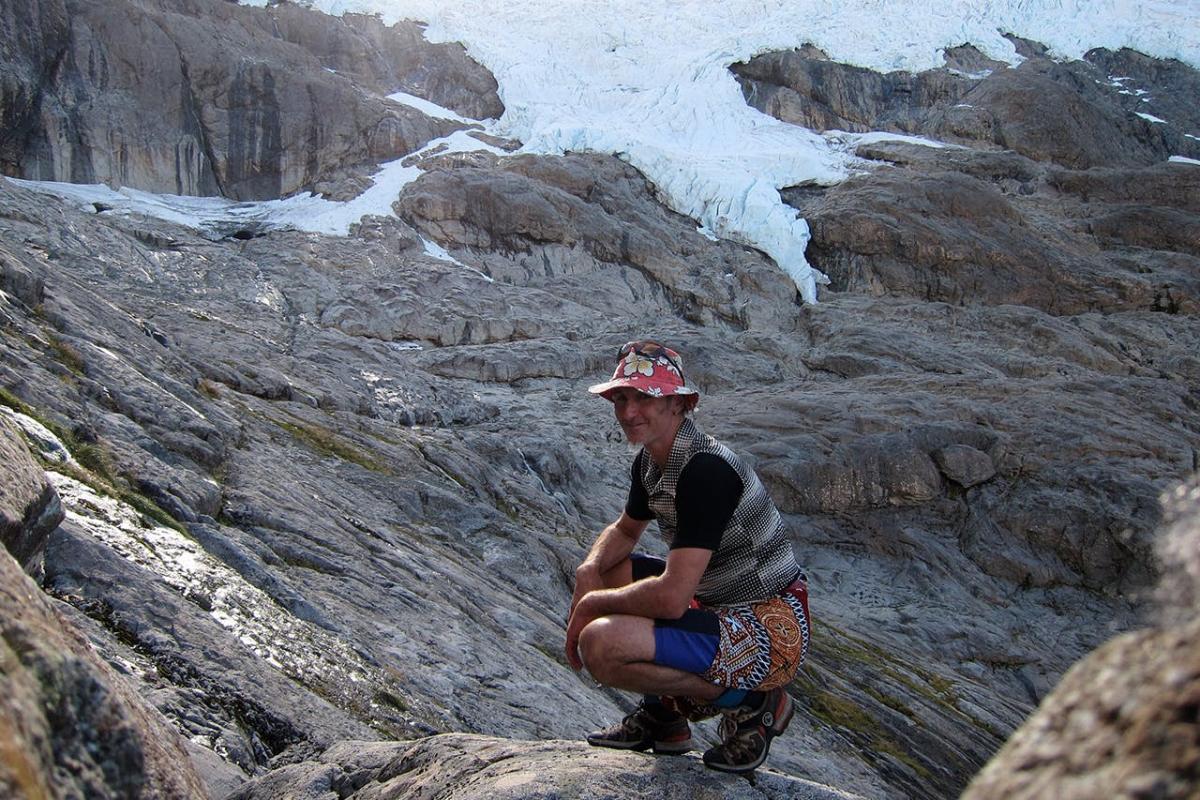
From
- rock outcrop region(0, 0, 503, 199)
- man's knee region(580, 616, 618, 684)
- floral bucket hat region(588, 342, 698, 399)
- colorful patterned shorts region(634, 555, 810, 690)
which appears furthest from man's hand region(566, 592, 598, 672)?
Result: rock outcrop region(0, 0, 503, 199)

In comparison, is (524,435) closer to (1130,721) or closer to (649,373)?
Answer: (649,373)

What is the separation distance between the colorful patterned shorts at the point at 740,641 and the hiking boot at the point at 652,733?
594mm

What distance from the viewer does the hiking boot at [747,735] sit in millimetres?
4910

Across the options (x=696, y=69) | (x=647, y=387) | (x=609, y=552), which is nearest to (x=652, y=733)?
(x=609, y=552)

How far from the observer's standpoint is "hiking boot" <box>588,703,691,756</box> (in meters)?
5.29

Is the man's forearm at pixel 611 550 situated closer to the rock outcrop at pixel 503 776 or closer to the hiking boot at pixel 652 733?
the hiking boot at pixel 652 733

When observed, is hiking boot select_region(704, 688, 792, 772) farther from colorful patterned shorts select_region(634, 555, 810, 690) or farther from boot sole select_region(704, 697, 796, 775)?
colorful patterned shorts select_region(634, 555, 810, 690)

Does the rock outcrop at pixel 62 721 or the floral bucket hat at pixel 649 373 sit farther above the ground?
the floral bucket hat at pixel 649 373

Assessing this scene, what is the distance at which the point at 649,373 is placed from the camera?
16.6 feet

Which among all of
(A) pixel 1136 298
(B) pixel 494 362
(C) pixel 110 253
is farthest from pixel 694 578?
(A) pixel 1136 298

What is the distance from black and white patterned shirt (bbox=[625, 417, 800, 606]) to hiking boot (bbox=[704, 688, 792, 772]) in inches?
22.8

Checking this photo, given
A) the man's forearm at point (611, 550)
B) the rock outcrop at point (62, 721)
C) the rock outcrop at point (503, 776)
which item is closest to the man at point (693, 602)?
the man's forearm at point (611, 550)

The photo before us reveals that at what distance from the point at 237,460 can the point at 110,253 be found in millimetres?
25907

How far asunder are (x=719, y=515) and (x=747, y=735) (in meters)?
1.22
